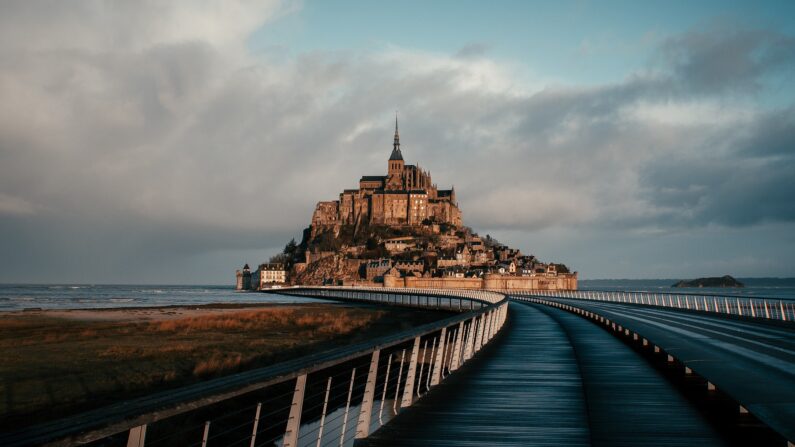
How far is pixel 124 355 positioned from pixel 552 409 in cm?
2272

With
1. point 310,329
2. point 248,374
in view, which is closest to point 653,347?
point 248,374

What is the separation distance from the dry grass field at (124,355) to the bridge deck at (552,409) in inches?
403

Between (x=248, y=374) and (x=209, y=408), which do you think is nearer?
(x=248, y=374)

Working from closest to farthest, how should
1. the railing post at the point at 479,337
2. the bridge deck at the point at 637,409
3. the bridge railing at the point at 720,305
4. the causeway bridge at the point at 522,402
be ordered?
1. the causeway bridge at the point at 522,402
2. the bridge deck at the point at 637,409
3. the railing post at the point at 479,337
4. the bridge railing at the point at 720,305

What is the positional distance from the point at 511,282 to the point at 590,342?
155m

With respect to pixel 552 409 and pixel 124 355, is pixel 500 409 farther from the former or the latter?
pixel 124 355

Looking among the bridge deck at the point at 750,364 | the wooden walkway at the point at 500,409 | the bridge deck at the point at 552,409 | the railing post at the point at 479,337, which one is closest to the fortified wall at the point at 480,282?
the bridge deck at the point at 750,364

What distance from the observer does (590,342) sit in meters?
20.1

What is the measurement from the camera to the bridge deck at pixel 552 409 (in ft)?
24.2

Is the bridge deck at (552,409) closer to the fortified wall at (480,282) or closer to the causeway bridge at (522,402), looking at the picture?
the causeway bridge at (522,402)

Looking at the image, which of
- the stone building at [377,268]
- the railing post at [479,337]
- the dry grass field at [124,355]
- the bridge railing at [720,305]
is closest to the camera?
the railing post at [479,337]

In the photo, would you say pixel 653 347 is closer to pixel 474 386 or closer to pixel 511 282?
pixel 474 386

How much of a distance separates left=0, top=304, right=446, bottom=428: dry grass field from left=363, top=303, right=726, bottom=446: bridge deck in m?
10.2

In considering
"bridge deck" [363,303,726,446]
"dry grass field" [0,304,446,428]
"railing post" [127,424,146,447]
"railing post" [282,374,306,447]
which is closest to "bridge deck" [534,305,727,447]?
"bridge deck" [363,303,726,446]
